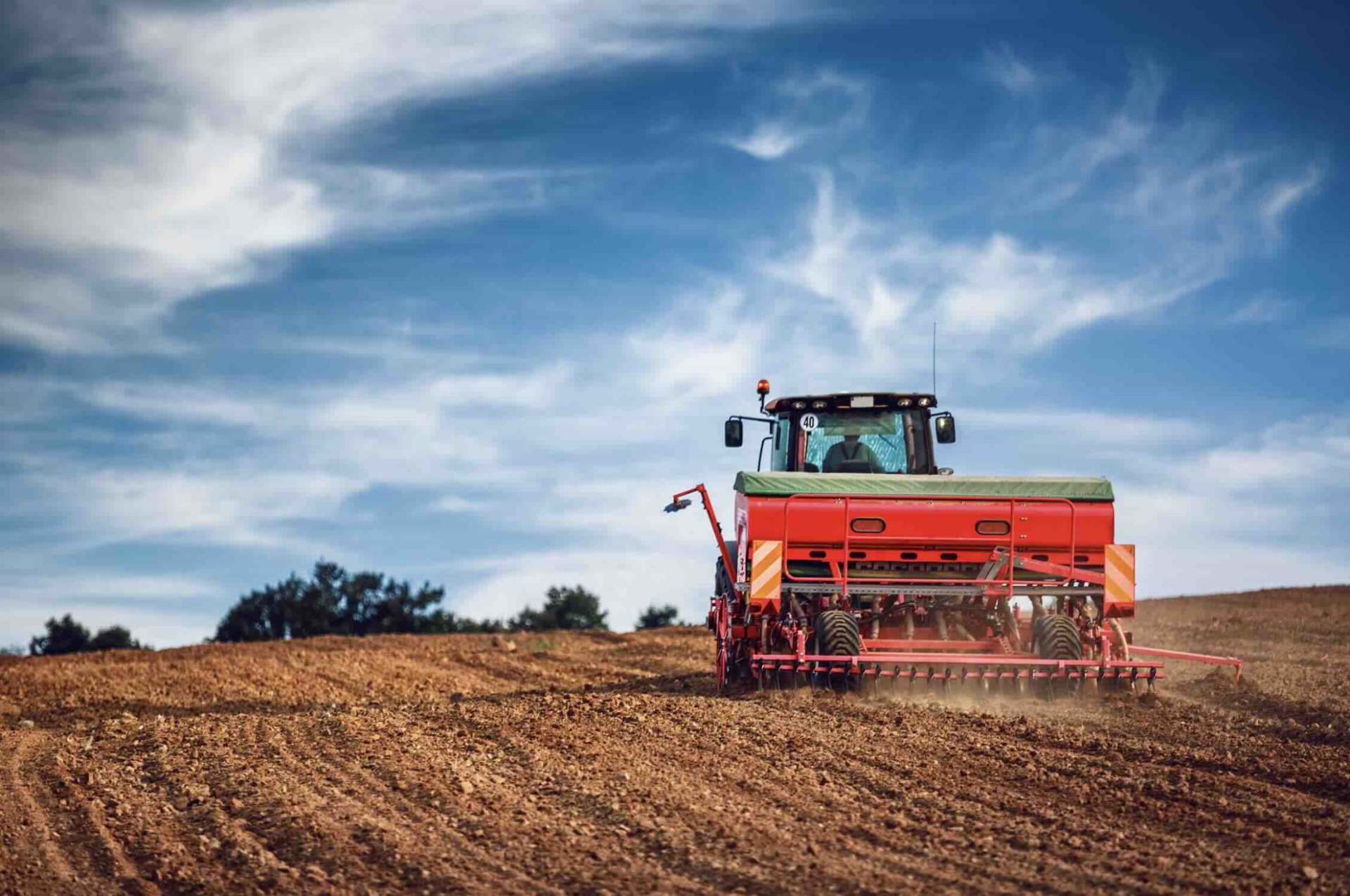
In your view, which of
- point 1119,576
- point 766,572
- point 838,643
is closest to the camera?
point 838,643

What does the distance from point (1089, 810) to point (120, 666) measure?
17364 mm

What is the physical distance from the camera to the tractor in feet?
41.8

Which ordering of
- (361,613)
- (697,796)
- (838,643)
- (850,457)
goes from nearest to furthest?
(697,796) < (838,643) < (850,457) < (361,613)

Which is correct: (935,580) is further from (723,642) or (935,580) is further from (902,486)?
(723,642)

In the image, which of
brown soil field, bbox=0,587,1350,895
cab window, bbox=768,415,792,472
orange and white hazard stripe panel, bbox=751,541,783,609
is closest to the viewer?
brown soil field, bbox=0,587,1350,895

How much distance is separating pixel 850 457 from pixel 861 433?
0.32 meters

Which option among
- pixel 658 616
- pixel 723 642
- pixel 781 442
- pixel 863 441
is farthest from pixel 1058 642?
pixel 658 616

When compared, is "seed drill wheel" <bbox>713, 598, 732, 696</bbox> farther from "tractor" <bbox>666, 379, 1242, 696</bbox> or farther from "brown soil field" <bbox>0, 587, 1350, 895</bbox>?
"brown soil field" <bbox>0, 587, 1350, 895</bbox>

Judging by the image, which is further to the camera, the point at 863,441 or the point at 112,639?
the point at 112,639

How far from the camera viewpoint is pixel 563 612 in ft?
156

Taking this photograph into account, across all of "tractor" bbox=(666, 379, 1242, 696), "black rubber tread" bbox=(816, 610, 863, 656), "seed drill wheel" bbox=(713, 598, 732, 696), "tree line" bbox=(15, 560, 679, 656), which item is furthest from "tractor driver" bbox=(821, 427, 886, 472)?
"tree line" bbox=(15, 560, 679, 656)

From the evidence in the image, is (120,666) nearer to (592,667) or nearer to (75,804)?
(592,667)

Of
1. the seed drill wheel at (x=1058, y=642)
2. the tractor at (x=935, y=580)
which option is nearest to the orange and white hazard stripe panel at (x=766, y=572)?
the tractor at (x=935, y=580)

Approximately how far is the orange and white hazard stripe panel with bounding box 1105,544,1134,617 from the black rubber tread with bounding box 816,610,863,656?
2.64m
